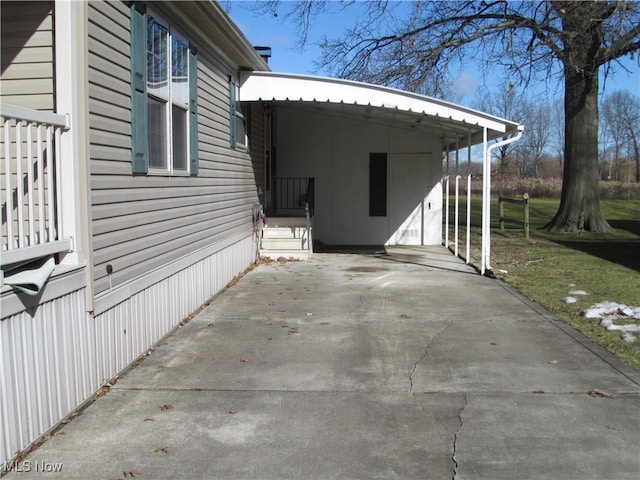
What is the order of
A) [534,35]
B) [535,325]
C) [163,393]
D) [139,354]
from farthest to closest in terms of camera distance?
[534,35], [535,325], [139,354], [163,393]

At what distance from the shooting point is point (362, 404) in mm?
4176

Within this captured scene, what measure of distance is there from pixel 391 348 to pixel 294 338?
1.01 metres

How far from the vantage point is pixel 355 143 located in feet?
48.0

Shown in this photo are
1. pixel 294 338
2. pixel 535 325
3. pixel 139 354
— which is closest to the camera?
pixel 139 354

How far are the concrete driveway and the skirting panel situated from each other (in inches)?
5.5

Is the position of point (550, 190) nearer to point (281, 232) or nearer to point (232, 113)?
point (281, 232)

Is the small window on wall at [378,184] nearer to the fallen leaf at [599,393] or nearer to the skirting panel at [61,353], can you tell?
the skirting panel at [61,353]

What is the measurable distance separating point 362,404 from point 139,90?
130 inches

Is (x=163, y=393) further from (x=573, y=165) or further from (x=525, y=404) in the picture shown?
(x=573, y=165)

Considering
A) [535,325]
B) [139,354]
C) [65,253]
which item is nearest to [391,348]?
[535,325]

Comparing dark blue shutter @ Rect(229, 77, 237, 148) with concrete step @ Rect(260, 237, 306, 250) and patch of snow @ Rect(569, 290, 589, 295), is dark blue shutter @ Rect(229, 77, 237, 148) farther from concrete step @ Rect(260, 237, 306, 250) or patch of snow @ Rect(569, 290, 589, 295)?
patch of snow @ Rect(569, 290, 589, 295)

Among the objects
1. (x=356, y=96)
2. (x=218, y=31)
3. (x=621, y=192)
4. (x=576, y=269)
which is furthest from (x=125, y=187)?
(x=621, y=192)

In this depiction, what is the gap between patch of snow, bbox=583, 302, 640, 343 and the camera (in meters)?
6.18

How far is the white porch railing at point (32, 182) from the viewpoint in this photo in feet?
Result: 10.7
